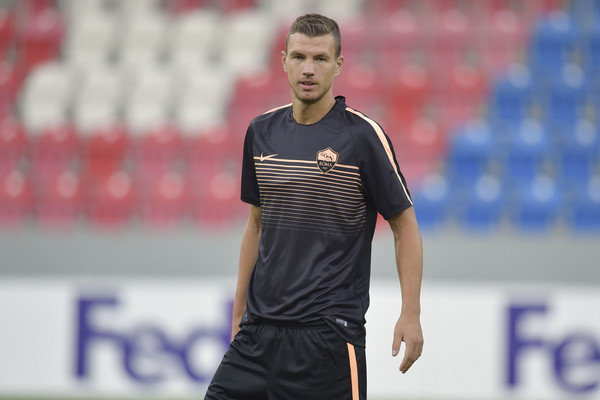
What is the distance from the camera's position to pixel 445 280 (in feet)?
20.1

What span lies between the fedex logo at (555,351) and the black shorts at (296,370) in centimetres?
339

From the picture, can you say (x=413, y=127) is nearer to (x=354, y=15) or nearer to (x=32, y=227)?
(x=354, y=15)

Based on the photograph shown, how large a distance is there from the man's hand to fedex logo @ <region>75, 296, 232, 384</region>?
3513mm

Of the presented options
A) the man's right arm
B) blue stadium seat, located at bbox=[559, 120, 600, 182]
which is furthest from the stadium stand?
the man's right arm

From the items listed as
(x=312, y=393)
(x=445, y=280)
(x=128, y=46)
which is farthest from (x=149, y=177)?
(x=312, y=393)

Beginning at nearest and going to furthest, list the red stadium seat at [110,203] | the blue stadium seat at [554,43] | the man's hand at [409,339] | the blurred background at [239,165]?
the man's hand at [409,339]
the blurred background at [239,165]
the red stadium seat at [110,203]
the blue stadium seat at [554,43]

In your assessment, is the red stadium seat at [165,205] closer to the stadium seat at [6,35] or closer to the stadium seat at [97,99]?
the stadium seat at [97,99]

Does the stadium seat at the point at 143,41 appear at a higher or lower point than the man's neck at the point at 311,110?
higher

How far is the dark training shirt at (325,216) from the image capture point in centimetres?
253

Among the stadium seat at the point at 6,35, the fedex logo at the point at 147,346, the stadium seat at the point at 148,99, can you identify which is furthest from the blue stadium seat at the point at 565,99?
the stadium seat at the point at 6,35

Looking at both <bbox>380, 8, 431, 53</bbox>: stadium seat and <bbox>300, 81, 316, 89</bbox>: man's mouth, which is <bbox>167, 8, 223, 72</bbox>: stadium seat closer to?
<bbox>380, 8, 431, 53</bbox>: stadium seat

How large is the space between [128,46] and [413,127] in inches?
123

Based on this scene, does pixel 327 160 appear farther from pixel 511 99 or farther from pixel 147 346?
pixel 511 99

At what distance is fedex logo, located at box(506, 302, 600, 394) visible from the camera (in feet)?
18.6
